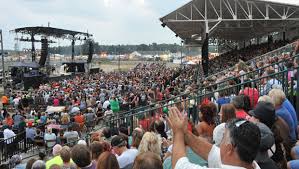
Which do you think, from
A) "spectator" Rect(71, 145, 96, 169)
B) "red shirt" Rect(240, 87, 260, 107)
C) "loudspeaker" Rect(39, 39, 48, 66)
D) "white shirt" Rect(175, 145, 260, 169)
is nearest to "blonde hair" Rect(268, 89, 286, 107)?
"red shirt" Rect(240, 87, 260, 107)

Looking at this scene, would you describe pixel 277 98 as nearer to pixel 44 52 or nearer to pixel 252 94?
pixel 252 94

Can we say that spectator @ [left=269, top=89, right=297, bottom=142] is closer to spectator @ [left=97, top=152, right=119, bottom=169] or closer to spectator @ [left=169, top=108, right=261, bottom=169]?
spectator @ [left=97, top=152, right=119, bottom=169]

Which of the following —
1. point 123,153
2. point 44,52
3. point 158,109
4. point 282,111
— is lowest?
point 158,109

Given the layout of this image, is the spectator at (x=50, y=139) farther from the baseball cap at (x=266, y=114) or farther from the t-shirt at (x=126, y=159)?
the baseball cap at (x=266, y=114)

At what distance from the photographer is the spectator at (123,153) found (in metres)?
6.03

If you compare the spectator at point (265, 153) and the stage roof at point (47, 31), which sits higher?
the stage roof at point (47, 31)

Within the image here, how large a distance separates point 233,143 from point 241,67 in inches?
421

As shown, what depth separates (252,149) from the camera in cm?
296

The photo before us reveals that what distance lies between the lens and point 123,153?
243 inches

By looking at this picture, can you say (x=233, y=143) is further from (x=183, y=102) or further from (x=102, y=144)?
(x=183, y=102)

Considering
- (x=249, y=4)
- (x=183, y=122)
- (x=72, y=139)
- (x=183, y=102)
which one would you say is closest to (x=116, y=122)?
(x=72, y=139)

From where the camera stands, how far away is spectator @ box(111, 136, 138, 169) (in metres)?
6.03

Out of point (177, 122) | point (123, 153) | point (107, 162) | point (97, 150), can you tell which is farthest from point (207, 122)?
point (177, 122)

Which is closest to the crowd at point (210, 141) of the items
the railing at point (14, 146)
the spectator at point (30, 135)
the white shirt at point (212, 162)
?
the white shirt at point (212, 162)
